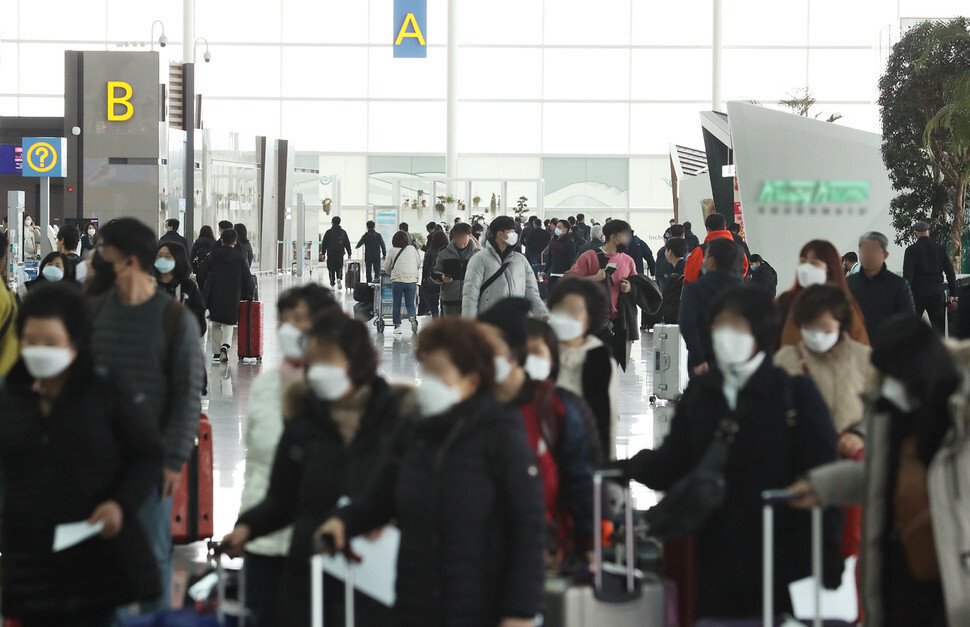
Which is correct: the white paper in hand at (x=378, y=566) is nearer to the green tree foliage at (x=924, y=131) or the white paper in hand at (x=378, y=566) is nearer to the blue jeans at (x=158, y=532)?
the blue jeans at (x=158, y=532)

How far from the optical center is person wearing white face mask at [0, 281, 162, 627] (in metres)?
3.46

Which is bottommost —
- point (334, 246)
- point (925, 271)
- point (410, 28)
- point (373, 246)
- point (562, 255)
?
point (925, 271)

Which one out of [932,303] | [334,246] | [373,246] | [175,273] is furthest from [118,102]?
[932,303]

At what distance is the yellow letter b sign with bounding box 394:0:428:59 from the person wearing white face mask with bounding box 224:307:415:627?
25.5 metres

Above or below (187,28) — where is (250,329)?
below

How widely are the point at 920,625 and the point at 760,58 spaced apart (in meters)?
36.6

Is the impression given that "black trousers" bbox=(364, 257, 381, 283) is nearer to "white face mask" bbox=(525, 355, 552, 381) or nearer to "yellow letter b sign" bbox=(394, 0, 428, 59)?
"yellow letter b sign" bbox=(394, 0, 428, 59)

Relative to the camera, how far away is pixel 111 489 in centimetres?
354

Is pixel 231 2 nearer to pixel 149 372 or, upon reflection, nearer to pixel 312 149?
pixel 312 149

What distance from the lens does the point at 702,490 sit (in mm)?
3482

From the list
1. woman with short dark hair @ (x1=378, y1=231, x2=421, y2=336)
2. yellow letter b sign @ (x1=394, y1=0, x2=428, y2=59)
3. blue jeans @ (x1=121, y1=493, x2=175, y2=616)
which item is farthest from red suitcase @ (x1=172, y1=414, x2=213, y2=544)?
yellow letter b sign @ (x1=394, y1=0, x2=428, y2=59)

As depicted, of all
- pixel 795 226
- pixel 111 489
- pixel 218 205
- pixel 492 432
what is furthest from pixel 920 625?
pixel 218 205

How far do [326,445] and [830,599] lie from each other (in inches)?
63.7

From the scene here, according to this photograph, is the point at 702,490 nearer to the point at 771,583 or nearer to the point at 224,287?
the point at 771,583
